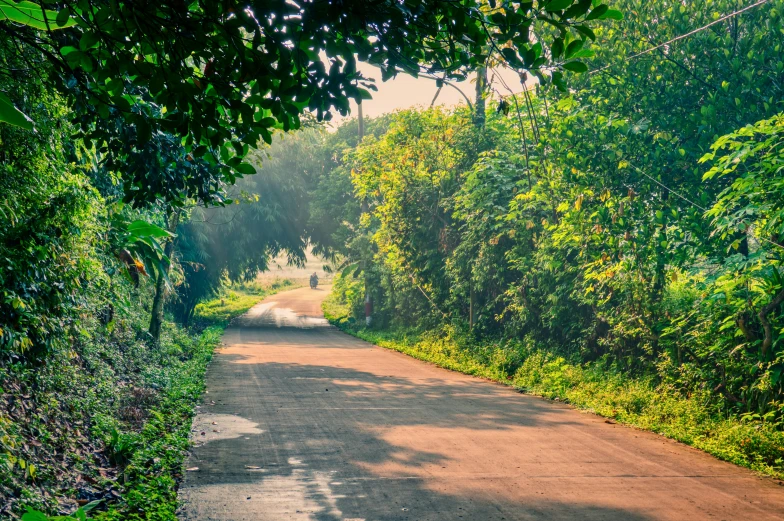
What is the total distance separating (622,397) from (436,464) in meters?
5.00

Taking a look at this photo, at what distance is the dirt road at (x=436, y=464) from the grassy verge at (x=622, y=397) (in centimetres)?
45

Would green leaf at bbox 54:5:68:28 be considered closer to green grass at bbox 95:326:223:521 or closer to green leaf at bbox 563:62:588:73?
green leaf at bbox 563:62:588:73

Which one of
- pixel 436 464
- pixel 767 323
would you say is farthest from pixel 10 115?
pixel 767 323

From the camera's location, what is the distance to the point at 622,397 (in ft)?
36.3

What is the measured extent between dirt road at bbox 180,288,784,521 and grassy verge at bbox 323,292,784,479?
0.45 m

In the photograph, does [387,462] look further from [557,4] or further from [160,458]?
[557,4]

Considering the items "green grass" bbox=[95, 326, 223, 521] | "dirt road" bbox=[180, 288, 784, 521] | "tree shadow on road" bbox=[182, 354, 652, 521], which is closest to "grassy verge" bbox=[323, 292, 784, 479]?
"dirt road" bbox=[180, 288, 784, 521]

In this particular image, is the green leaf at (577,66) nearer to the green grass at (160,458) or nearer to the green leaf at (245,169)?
the green leaf at (245,169)

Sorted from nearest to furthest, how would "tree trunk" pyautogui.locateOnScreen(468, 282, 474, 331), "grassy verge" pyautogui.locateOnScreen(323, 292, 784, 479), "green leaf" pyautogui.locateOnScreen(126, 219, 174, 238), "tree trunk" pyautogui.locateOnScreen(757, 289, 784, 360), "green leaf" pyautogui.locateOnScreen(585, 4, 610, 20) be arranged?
"green leaf" pyautogui.locateOnScreen(585, 4, 610, 20)
"grassy verge" pyautogui.locateOnScreen(323, 292, 784, 479)
"tree trunk" pyautogui.locateOnScreen(757, 289, 784, 360)
"green leaf" pyautogui.locateOnScreen(126, 219, 174, 238)
"tree trunk" pyautogui.locateOnScreen(468, 282, 474, 331)

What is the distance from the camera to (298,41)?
3762 millimetres

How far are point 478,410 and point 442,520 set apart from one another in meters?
5.40

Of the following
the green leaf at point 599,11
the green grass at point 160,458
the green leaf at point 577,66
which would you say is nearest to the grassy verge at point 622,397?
the green leaf at point 577,66

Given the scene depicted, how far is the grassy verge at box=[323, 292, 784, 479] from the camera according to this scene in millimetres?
8047

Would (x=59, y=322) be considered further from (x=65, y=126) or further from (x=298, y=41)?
(x=298, y=41)
